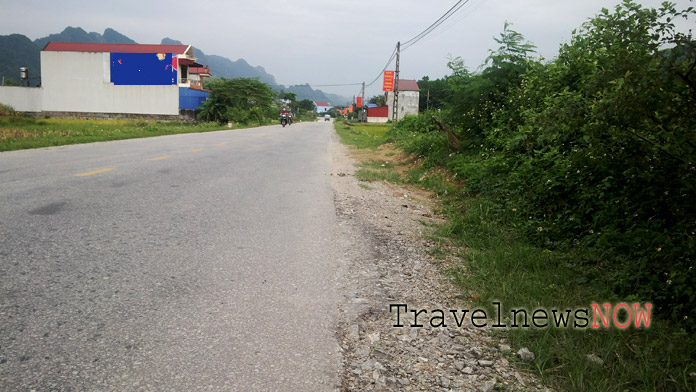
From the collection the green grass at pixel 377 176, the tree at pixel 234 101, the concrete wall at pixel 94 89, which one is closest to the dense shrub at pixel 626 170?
the green grass at pixel 377 176

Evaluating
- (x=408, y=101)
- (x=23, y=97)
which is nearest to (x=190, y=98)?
(x=23, y=97)

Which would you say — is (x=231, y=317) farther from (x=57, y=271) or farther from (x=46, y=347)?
(x=57, y=271)

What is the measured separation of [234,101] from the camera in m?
51.7

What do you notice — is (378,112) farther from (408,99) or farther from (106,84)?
(106,84)

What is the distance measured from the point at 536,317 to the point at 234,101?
51.2m

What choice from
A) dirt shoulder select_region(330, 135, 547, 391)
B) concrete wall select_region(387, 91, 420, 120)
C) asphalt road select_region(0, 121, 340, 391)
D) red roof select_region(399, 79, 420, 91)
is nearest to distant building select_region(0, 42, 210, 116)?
asphalt road select_region(0, 121, 340, 391)

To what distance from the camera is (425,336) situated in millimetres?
3340

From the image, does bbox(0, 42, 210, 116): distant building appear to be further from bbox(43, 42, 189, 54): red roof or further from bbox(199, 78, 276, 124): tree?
bbox(199, 78, 276, 124): tree

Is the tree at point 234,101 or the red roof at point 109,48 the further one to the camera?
the tree at point 234,101

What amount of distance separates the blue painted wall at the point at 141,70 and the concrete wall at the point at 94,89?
54 cm

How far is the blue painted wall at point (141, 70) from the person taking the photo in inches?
1885

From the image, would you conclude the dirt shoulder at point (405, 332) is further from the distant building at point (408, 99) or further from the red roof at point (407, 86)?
the red roof at point (407, 86)

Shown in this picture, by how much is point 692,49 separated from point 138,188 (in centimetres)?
722

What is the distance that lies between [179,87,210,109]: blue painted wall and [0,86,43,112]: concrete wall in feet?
47.5
